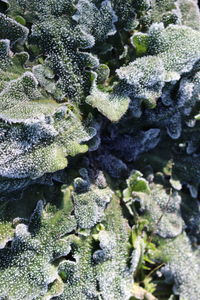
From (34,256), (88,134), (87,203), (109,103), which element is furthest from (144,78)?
(34,256)

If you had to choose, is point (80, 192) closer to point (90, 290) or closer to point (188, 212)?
point (90, 290)

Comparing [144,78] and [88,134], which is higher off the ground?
[144,78]

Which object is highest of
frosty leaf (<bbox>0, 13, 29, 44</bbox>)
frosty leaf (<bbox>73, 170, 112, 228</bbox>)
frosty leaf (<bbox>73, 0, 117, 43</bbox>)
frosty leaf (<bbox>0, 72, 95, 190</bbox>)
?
frosty leaf (<bbox>73, 0, 117, 43</bbox>)

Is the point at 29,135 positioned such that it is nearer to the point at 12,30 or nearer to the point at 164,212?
the point at 12,30

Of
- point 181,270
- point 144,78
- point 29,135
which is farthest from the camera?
point 181,270

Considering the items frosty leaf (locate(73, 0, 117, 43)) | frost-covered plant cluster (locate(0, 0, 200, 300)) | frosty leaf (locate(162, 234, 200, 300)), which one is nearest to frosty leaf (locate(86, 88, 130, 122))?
frost-covered plant cluster (locate(0, 0, 200, 300))

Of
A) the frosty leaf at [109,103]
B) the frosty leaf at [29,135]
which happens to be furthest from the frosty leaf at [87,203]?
the frosty leaf at [109,103]

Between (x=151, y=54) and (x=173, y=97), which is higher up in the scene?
(x=151, y=54)

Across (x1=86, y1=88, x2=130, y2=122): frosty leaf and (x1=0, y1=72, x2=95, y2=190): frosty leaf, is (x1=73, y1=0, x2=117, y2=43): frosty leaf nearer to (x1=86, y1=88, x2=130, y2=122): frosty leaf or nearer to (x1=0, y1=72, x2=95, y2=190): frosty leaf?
(x1=86, y1=88, x2=130, y2=122): frosty leaf

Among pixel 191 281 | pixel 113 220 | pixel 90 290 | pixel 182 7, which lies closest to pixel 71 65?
pixel 182 7
